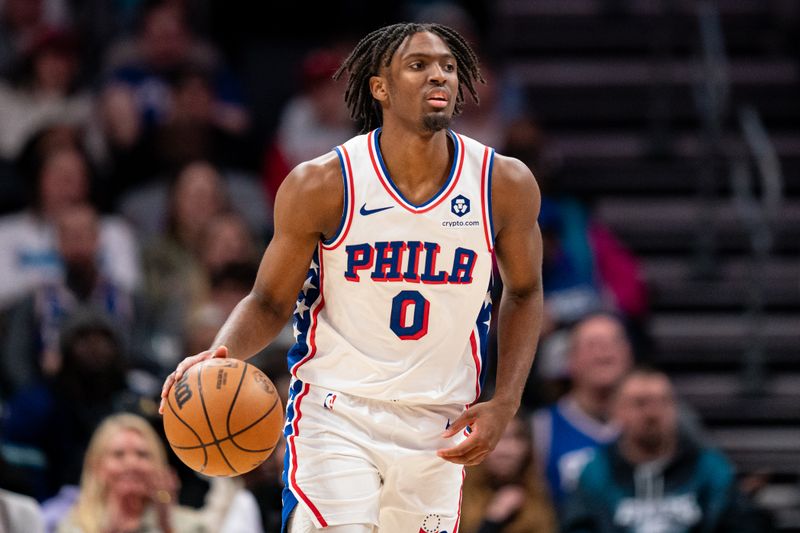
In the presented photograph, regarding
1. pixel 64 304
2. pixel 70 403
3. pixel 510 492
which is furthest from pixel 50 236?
pixel 510 492

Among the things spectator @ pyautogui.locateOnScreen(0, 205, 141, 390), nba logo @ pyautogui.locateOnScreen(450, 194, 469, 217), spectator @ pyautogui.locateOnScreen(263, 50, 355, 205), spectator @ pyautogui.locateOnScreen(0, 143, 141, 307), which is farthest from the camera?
spectator @ pyautogui.locateOnScreen(263, 50, 355, 205)

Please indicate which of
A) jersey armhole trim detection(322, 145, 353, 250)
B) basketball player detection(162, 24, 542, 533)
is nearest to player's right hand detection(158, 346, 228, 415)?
basketball player detection(162, 24, 542, 533)

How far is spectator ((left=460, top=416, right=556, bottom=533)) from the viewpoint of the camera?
7.73 metres

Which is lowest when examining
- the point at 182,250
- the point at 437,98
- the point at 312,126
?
the point at 182,250

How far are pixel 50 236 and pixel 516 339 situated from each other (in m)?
4.80

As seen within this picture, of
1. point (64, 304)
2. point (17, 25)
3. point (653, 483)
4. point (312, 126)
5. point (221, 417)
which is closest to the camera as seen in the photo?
point (221, 417)

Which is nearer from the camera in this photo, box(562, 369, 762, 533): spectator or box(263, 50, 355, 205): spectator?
box(562, 369, 762, 533): spectator

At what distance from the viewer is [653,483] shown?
791cm

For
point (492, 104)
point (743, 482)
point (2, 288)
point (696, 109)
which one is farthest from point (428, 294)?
point (696, 109)

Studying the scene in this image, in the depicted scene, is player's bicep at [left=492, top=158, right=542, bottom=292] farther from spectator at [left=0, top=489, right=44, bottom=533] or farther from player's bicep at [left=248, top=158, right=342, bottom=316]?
spectator at [left=0, top=489, right=44, bottom=533]

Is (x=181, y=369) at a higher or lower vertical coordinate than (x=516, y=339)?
lower

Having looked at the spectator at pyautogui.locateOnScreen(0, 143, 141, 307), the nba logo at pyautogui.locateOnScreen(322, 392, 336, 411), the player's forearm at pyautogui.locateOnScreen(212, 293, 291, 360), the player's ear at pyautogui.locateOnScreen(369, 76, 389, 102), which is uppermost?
the player's ear at pyautogui.locateOnScreen(369, 76, 389, 102)

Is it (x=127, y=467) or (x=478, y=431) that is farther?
(x=127, y=467)

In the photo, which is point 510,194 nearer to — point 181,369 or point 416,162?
point 416,162
